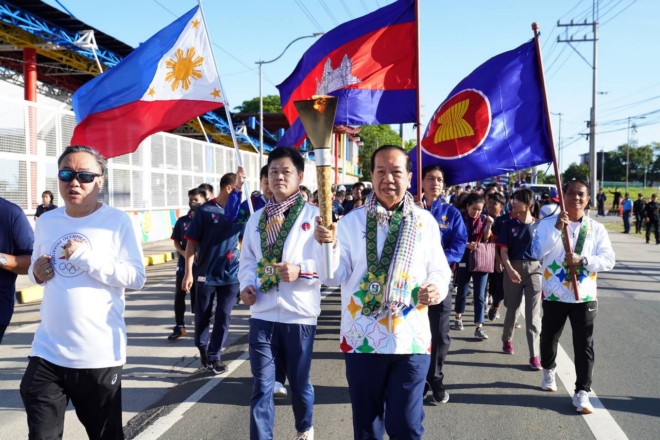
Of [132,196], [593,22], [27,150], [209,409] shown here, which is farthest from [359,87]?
[593,22]

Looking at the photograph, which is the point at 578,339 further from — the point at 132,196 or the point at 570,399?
the point at 132,196

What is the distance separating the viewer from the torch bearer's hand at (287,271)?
359 cm

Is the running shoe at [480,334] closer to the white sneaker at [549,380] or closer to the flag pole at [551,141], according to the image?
the white sneaker at [549,380]

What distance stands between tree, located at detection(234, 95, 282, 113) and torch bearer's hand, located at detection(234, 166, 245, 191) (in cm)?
6808

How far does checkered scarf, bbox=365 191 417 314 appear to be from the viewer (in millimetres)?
2945

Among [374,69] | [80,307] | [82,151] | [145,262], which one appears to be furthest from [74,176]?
[145,262]

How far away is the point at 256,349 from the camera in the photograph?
3787 millimetres

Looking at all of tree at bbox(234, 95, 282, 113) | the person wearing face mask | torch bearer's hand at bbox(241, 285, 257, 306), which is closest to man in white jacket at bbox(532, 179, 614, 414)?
torch bearer's hand at bbox(241, 285, 257, 306)

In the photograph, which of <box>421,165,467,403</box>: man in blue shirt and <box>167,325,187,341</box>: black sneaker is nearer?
<box>421,165,467,403</box>: man in blue shirt

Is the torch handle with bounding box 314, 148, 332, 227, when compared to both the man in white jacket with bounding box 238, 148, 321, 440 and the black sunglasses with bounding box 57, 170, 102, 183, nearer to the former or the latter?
the man in white jacket with bounding box 238, 148, 321, 440

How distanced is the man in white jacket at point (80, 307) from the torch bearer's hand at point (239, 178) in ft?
8.08

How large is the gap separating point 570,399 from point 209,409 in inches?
126

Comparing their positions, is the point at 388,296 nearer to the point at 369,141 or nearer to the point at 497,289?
the point at 497,289

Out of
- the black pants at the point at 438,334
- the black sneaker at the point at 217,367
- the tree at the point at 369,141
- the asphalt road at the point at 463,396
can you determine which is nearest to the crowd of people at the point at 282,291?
the asphalt road at the point at 463,396
